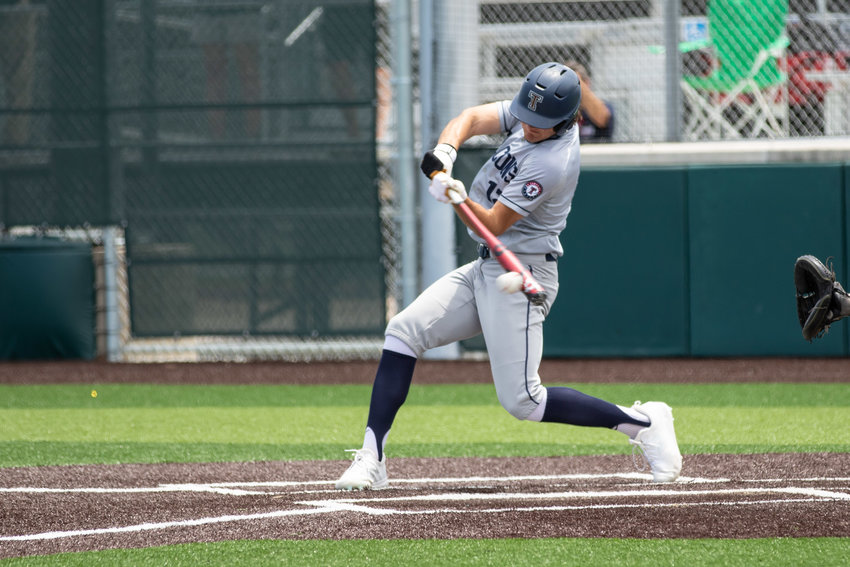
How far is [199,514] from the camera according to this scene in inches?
175

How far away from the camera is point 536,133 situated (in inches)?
194

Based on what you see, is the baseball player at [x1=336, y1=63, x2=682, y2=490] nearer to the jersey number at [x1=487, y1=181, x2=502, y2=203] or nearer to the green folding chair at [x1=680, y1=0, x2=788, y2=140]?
the jersey number at [x1=487, y1=181, x2=502, y2=203]

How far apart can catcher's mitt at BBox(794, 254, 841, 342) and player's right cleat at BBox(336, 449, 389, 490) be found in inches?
75.8

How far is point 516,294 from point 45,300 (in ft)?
23.0

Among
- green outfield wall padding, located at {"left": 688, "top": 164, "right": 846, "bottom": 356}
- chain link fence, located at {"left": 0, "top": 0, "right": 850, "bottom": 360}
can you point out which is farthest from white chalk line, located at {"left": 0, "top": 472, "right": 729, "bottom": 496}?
green outfield wall padding, located at {"left": 688, "top": 164, "right": 846, "bottom": 356}

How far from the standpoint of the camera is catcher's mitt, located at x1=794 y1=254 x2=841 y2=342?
17.4 ft

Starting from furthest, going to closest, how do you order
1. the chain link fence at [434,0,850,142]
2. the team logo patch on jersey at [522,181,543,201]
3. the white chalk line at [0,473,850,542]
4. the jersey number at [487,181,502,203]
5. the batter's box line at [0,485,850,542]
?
the chain link fence at [434,0,850,142] → the jersey number at [487,181,502,203] → the team logo patch on jersey at [522,181,543,201] → the white chalk line at [0,473,850,542] → the batter's box line at [0,485,850,542]

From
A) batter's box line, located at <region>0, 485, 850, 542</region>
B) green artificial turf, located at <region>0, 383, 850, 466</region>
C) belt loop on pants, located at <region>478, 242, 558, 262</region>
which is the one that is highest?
belt loop on pants, located at <region>478, 242, 558, 262</region>

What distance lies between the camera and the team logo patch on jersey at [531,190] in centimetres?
484

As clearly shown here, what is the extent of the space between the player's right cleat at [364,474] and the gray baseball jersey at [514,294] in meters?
0.48

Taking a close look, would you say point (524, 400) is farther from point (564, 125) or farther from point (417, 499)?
point (564, 125)

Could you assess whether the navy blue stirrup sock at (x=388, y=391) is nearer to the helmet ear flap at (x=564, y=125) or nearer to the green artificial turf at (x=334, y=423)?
the helmet ear flap at (x=564, y=125)

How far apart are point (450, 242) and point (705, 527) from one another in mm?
6915

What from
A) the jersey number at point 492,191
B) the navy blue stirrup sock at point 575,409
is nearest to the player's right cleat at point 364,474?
the navy blue stirrup sock at point 575,409
